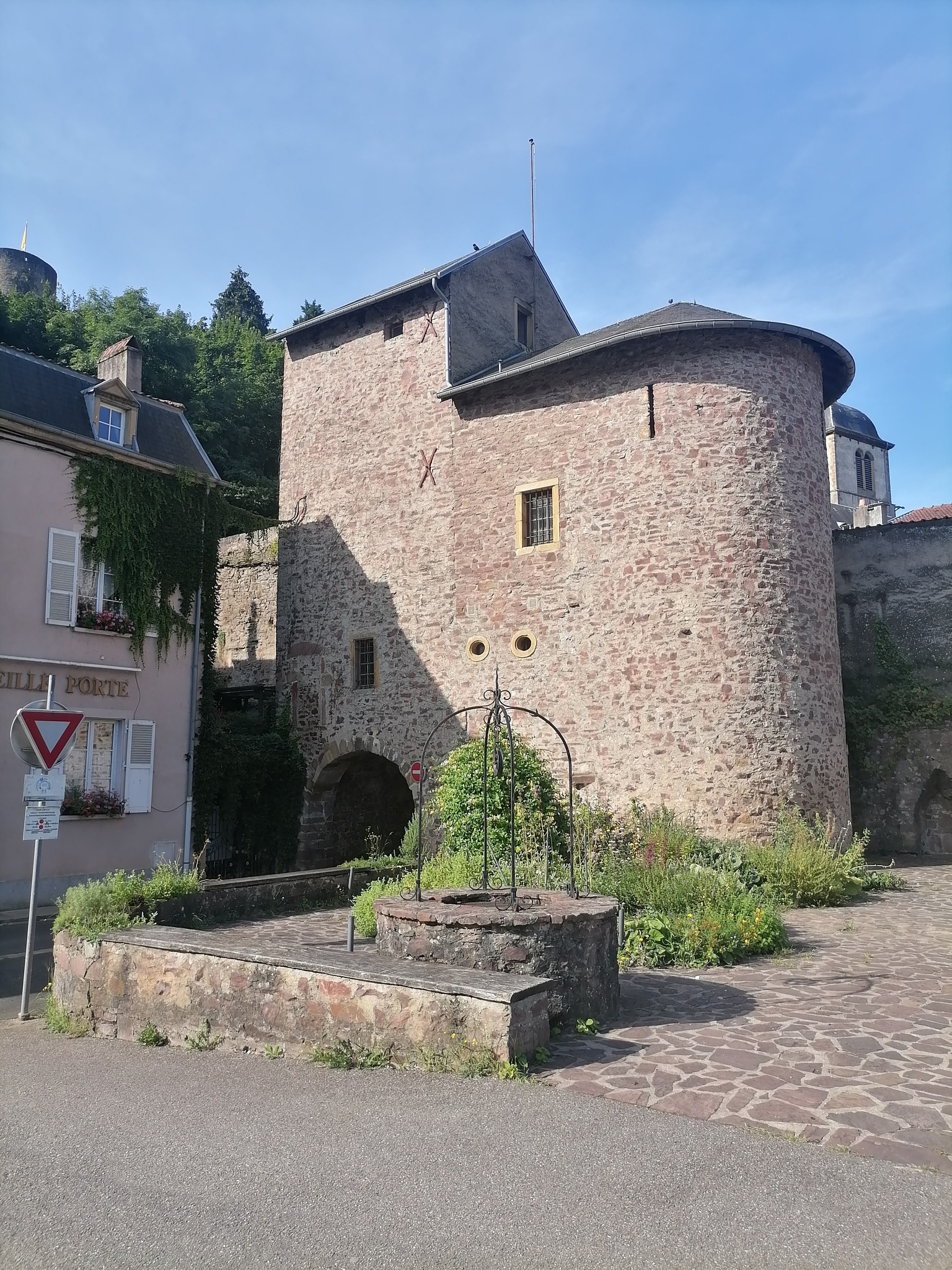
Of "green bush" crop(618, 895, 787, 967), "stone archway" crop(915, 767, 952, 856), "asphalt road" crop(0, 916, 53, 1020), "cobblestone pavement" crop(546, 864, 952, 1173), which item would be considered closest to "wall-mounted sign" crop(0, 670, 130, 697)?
"asphalt road" crop(0, 916, 53, 1020)

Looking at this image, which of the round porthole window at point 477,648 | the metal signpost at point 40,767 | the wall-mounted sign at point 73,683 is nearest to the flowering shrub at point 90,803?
the wall-mounted sign at point 73,683

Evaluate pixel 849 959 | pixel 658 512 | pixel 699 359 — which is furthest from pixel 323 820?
pixel 849 959

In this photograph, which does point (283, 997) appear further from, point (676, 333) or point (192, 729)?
point (676, 333)

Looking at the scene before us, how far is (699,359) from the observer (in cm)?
1419

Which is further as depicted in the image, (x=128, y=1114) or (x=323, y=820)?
(x=323, y=820)

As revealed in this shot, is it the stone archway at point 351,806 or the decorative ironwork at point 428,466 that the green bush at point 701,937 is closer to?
the stone archway at point 351,806

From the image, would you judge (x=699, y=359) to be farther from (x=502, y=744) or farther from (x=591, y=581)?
(x=502, y=744)

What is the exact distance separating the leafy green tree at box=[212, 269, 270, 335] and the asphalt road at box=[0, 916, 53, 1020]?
33312mm

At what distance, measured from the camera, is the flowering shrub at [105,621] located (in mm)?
13805

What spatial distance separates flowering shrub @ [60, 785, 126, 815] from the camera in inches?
525

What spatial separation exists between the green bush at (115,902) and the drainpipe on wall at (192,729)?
18.7ft

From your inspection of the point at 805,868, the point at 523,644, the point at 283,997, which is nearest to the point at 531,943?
the point at 283,997

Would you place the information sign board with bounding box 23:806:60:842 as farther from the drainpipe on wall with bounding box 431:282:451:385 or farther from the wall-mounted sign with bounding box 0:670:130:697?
the drainpipe on wall with bounding box 431:282:451:385

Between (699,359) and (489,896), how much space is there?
10.1 metres
